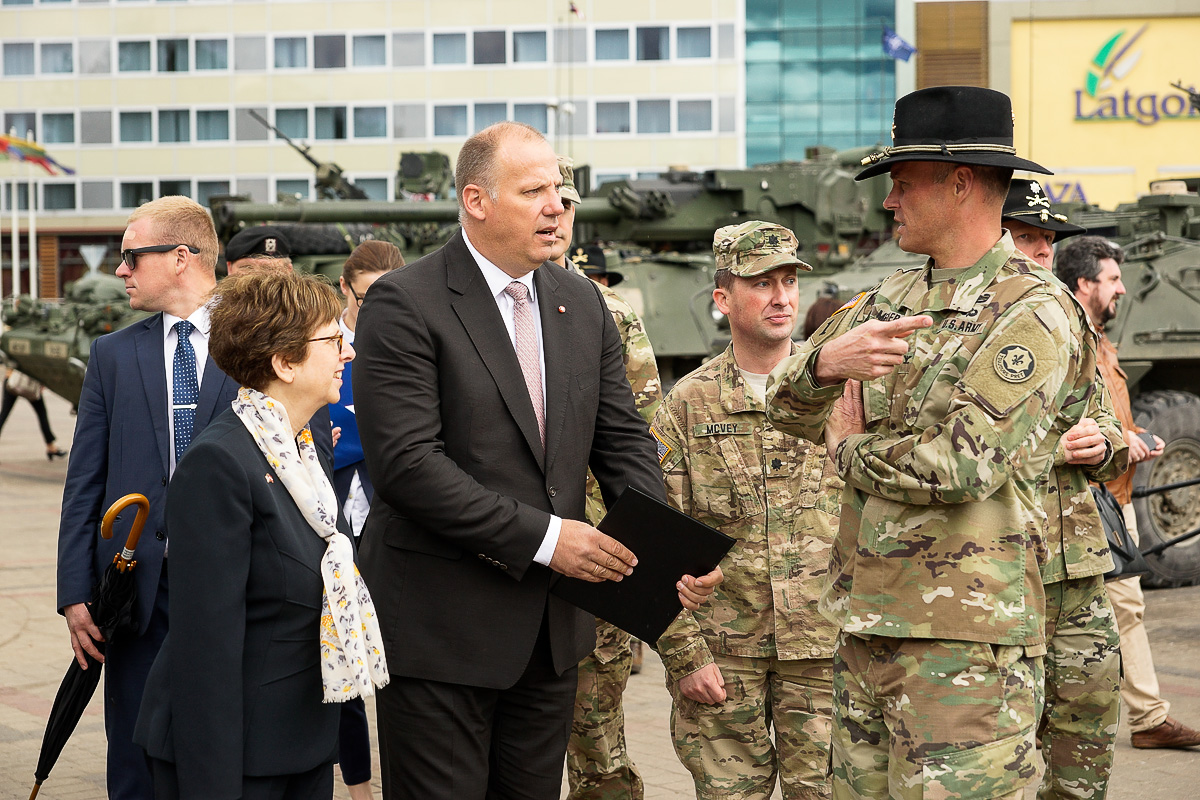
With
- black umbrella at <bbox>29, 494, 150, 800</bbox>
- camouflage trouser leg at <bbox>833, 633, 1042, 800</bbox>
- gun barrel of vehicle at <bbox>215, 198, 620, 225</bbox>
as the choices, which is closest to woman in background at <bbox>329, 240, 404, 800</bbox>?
black umbrella at <bbox>29, 494, 150, 800</bbox>

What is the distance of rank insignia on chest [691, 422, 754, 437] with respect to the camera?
4312 mm

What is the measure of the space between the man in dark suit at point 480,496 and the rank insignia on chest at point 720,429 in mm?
797

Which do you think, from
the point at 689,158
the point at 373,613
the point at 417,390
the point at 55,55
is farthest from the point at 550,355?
the point at 55,55

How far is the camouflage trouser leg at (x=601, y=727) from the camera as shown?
4.64 m

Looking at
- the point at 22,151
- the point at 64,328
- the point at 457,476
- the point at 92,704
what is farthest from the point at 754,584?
the point at 22,151

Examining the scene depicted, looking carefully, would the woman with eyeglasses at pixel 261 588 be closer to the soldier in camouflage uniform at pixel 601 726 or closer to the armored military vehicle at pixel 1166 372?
the soldier in camouflage uniform at pixel 601 726

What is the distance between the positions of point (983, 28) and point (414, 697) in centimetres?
3381

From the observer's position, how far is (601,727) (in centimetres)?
464

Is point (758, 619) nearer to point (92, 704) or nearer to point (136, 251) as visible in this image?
point (136, 251)

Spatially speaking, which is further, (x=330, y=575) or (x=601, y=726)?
(x=601, y=726)

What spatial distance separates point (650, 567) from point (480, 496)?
52 centimetres

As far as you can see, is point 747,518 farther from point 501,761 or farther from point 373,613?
point 373,613

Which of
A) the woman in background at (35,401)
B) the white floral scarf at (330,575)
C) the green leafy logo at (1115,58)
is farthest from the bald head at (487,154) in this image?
the green leafy logo at (1115,58)

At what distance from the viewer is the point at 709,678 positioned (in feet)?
13.5
